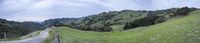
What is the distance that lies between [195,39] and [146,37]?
6446mm

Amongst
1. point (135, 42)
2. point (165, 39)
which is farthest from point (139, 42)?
point (165, 39)

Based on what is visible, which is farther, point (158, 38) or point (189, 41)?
point (158, 38)

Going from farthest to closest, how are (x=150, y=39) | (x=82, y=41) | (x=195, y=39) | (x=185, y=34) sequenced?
(x=82, y=41) < (x=150, y=39) < (x=185, y=34) < (x=195, y=39)

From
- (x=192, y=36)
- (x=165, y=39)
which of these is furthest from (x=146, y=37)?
(x=192, y=36)

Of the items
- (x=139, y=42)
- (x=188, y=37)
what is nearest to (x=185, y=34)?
(x=188, y=37)

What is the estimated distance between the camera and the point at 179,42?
23.2 meters

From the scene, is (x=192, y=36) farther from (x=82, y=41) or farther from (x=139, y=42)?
(x=82, y=41)

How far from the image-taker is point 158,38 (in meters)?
26.7

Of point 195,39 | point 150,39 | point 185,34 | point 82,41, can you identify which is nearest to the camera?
point 195,39

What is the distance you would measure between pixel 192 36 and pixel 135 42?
4995 mm

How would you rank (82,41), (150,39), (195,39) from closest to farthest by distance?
(195,39)
(150,39)
(82,41)

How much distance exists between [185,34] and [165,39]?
1.38 metres

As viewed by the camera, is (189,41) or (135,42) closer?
(189,41)

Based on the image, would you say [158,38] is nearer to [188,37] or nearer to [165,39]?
[165,39]
